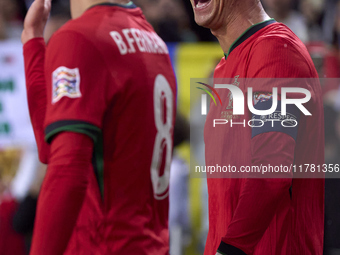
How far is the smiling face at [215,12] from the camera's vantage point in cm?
192

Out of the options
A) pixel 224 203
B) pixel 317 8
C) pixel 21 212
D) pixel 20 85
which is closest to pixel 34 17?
pixel 224 203

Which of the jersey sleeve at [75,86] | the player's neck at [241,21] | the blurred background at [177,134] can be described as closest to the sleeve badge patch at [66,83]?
the jersey sleeve at [75,86]

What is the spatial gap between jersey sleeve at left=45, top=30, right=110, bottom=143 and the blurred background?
160 cm

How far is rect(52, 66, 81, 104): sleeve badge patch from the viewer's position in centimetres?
154

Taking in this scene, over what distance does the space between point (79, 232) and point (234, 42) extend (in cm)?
85

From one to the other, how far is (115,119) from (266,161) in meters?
0.48

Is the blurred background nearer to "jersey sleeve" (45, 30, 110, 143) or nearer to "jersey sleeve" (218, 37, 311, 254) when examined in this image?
"jersey sleeve" (218, 37, 311, 254)

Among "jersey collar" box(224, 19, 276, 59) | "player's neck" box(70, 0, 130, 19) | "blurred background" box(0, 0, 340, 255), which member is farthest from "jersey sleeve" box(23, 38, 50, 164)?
"blurred background" box(0, 0, 340, 255)

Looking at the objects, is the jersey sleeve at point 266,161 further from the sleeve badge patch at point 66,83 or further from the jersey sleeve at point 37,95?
the jersey sleeve at point 37,95

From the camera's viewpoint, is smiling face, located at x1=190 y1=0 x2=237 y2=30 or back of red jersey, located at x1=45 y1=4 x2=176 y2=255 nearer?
back of red jersey, located at x1=45 y1=4 x2=176 y2=255

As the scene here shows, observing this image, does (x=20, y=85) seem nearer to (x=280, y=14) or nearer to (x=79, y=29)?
(x=280, y=14)

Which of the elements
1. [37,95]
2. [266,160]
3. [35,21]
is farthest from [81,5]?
[266,160]

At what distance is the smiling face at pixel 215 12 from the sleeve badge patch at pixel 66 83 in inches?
24.6

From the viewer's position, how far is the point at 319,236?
5.81 feet
